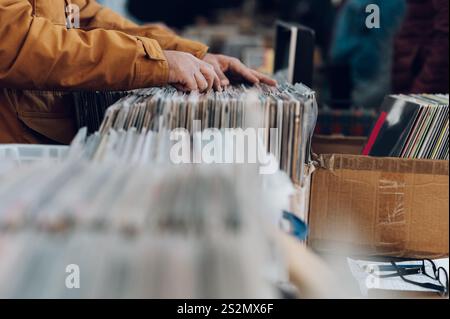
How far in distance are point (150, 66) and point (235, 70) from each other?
0.51 metres

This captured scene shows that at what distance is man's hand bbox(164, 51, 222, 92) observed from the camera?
1.52m

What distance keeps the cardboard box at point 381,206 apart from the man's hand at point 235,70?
402 millimetres

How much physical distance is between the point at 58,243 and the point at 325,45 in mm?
5302

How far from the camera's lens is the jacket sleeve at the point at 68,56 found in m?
1.43

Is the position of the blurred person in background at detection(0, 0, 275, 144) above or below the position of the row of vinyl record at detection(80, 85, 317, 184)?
above

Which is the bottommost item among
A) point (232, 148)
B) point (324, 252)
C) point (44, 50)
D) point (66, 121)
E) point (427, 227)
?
point (324, 252)

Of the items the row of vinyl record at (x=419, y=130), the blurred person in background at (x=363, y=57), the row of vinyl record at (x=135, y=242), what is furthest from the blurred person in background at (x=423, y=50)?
the row of vinyl record at (x=135, y=242)

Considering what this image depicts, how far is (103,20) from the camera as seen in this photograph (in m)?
2.24

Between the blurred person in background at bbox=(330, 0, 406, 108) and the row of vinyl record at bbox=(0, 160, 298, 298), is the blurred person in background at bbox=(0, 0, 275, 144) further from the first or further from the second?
the blurred person in background at bbox=(330, 0, 406, 108)

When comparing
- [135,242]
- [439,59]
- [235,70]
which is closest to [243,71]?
[235,70]

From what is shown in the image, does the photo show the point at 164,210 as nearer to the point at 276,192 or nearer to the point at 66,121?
the point at 276,192

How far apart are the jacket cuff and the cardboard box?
1.59ft

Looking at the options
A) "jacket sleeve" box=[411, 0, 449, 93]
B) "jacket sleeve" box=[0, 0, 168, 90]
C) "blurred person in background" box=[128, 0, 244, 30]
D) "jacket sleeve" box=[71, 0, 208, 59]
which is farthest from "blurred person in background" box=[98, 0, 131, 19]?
"jacket sleeve" box=[0, 0, 168, 90]

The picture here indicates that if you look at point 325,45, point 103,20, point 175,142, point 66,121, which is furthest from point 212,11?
point 175,142
